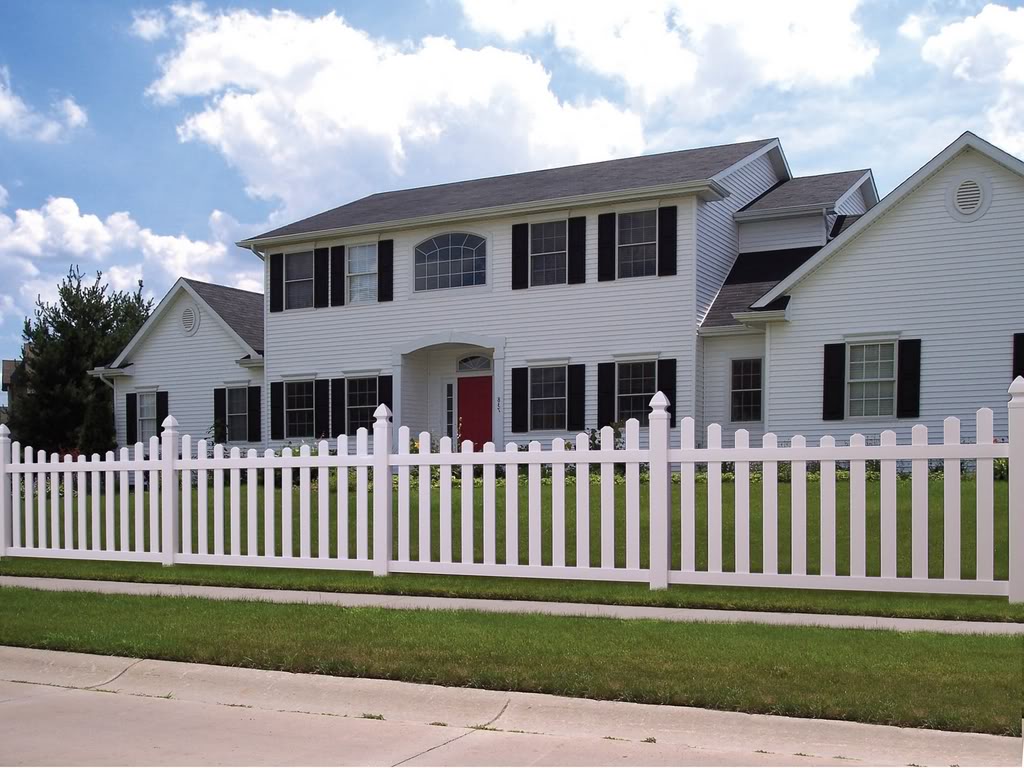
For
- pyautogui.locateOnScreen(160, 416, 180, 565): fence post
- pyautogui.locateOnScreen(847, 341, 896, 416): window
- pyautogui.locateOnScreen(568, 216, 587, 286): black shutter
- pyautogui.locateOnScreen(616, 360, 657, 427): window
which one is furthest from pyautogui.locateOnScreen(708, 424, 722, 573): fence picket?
pyautogui.locateOnScreen(568, 216, 587, 286): black shutter

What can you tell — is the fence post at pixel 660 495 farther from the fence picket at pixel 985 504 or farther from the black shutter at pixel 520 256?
the black shutter at pixel 520 256

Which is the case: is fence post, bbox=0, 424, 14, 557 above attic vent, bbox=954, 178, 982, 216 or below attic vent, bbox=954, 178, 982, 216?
below

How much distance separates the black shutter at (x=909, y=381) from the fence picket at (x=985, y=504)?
12210mm

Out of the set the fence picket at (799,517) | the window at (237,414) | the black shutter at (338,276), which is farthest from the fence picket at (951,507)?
the window at (237,414)

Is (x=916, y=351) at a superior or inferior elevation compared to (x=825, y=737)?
superior

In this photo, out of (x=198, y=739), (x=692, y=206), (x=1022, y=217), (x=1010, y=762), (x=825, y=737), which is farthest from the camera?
(x=692, y=206)

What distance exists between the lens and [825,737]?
524 centimetres

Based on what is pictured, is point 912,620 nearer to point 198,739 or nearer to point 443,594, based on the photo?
point 443,594

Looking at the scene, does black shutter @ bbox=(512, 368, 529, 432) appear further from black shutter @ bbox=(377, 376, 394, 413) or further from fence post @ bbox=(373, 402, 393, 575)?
fence post @ bbox=(373, 402, 393, 575)

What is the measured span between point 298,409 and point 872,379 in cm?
1362

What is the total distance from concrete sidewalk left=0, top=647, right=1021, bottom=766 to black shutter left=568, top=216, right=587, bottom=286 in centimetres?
1725

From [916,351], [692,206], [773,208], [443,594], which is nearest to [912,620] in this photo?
[443,594]

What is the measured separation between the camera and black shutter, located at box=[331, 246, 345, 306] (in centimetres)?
2622

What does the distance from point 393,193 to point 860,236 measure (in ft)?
45.7
